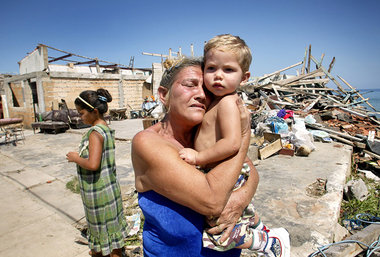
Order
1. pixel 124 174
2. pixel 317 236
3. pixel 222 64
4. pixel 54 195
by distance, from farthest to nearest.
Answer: pixel 124 174 < pixel 54 195 < pixel 317 236 < pixel 222 64

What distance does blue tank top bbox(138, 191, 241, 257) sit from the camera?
1266 mm

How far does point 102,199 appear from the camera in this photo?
2.39m

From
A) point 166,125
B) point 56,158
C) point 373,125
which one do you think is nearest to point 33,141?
point 56,158

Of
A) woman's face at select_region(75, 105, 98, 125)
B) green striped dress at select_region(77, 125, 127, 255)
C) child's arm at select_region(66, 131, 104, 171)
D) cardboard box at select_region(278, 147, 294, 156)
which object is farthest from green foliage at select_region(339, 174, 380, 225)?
woman's face at select_region(75, 105, 98, 125)

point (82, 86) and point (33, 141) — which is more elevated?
point (82, 86)

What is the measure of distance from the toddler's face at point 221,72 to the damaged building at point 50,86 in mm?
14612

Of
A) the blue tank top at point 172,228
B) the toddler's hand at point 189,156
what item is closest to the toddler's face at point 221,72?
the toddler's hand at point 189,156

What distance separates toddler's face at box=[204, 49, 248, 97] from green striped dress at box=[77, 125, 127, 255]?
4.62ft

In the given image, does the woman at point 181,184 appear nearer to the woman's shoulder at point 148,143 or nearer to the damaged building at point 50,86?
the woman's shoulder at point 148,143

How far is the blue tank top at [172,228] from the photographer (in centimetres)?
127

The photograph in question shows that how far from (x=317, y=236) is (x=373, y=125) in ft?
29.2

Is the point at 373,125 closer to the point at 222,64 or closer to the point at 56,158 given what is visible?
the point at 222,64

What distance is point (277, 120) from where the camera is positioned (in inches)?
282

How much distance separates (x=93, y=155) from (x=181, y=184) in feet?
4.78
